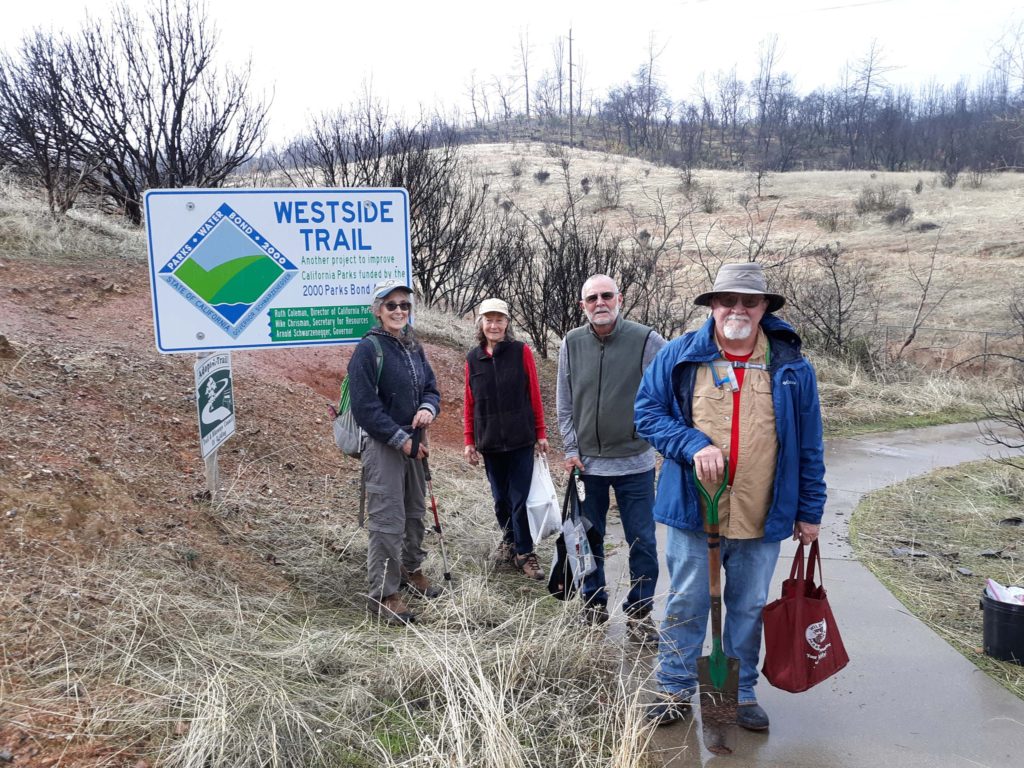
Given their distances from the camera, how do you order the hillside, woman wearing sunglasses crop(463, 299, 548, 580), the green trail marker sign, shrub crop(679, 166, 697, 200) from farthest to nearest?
shrub crop(679, 166, 697, 200)
woman wearing sunglasses crop(463, 299, 548, 580)
the green trail marker sign
the hillside

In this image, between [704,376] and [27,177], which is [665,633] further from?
[27,177]

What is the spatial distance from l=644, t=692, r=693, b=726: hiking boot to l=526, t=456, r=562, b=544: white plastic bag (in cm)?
147

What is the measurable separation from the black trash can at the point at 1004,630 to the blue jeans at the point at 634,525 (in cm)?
163

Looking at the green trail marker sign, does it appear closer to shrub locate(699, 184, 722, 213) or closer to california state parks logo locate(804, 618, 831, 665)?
california state parks logo locate(804, 618, 831, 665)

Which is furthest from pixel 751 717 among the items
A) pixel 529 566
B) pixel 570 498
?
pixel 529 566

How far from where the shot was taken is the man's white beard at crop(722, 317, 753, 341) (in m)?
3.41

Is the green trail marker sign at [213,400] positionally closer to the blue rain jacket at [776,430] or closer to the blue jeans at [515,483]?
the blue jeans at [515,483]

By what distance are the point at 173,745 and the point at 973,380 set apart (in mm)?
14263

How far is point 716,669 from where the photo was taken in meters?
3.52

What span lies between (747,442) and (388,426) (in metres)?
1.82

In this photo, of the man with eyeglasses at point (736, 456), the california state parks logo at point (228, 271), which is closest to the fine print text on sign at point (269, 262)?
the california state parks logo at point (228, 271)

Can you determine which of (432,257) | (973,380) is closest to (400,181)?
(432,257)

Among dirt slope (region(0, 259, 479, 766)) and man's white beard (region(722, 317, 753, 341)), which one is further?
dirt slope (region(0, 259, 479, 766))

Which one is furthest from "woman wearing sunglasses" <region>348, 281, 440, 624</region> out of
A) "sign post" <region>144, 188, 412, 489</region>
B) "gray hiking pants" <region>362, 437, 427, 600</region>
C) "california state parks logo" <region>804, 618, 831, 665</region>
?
"california state parks logo" <region>804, 618, 831, 665</region>
